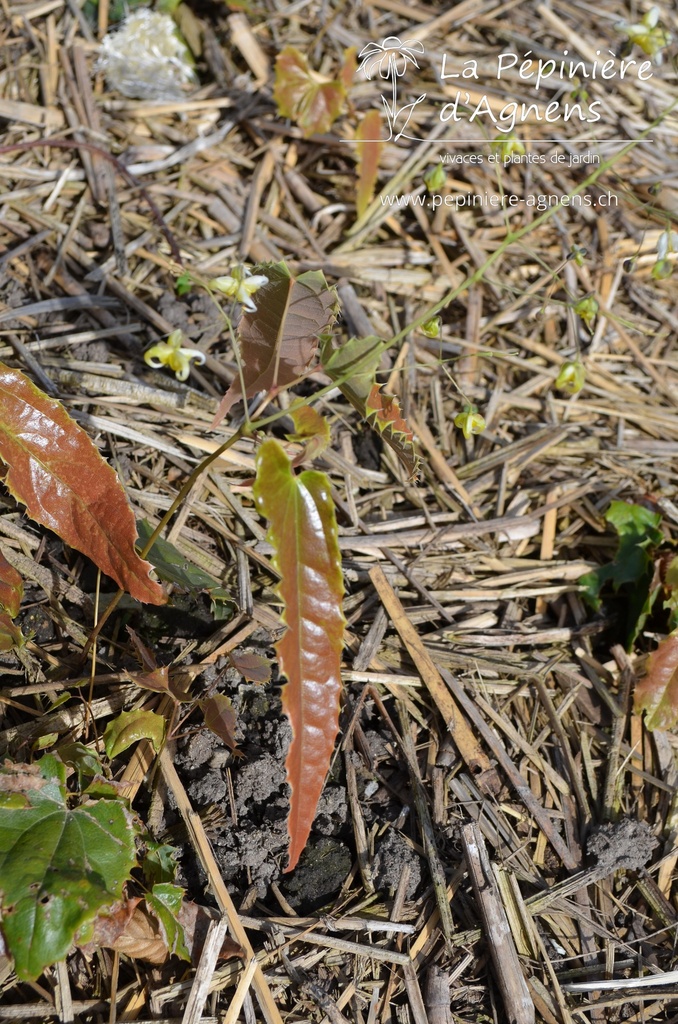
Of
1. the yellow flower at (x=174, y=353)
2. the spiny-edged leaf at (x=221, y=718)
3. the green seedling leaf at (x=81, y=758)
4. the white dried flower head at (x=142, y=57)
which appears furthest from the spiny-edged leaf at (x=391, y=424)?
the white dried flower head at (x=142, y=57)

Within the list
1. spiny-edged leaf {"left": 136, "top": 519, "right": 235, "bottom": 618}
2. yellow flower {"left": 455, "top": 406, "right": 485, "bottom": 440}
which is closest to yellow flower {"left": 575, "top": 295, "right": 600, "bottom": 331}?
yellow flower {"left": 455, "top": 406, "right": 485, "bottom": 440}

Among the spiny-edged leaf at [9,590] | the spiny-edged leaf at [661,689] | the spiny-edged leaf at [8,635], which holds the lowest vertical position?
the spiny-edged leaf at [661,689]

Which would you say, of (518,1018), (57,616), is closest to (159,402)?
(57,616)

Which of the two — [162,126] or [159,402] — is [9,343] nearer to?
[159,402]

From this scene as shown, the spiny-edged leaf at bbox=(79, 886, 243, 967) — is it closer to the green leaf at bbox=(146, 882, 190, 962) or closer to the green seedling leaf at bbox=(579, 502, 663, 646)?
the green leaf at bbox=(146, 882, 190, 962)

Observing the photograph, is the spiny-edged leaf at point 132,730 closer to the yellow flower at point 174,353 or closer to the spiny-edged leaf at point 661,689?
the yellow flower at point 174,353
